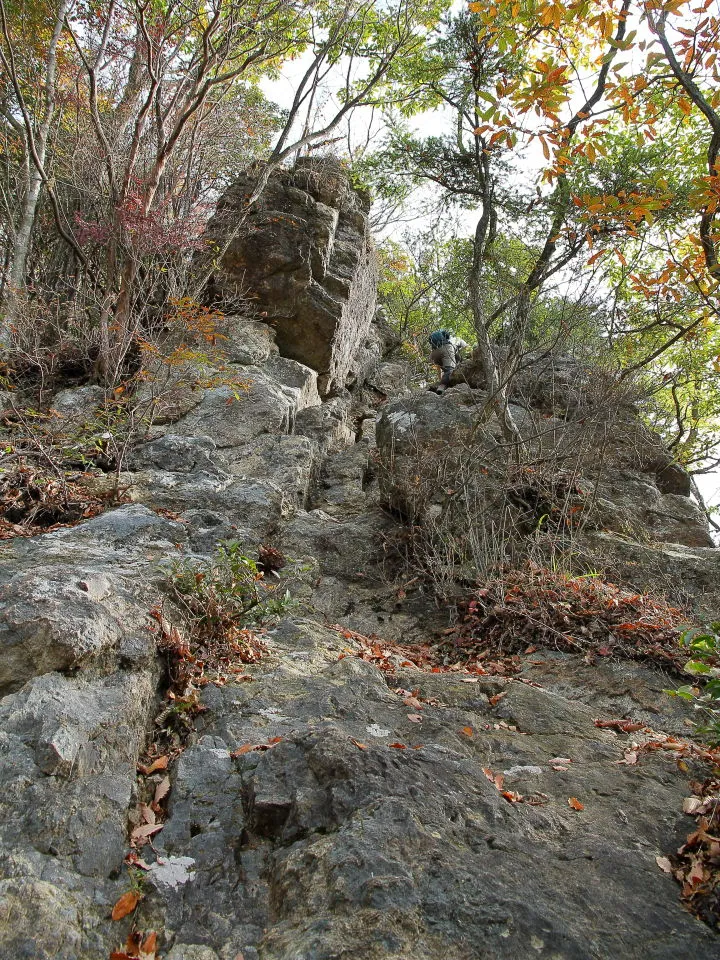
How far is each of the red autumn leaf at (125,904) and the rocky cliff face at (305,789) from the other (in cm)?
3

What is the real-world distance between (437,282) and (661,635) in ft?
35.7

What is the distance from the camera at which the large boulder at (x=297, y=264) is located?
9836 mm

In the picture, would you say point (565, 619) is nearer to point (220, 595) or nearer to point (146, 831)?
point (220, 595)

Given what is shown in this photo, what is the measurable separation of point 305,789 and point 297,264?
348 inches

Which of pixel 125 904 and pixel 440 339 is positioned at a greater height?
pixel 440 339

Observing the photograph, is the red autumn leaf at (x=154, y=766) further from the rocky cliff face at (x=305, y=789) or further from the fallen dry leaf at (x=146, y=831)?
the fallen dry leaf at (x=146, y=831)

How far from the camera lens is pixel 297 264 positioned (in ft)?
32.8

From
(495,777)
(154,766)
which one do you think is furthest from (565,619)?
(154,766)

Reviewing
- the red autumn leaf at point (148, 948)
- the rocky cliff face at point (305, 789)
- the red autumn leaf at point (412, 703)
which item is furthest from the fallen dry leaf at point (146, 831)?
the red autumn leaf at point (412, 703)

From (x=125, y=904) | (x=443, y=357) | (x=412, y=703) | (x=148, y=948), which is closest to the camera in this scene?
(x=148, y=948)

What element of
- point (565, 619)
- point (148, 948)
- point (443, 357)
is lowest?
point (148, 948)

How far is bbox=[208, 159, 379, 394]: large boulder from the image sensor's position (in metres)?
9.84

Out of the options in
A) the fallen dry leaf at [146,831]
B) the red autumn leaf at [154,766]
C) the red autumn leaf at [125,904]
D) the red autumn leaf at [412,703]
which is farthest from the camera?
the red autumn leaf at [412,703]

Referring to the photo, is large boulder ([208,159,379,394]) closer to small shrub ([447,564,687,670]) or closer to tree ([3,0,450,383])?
tree ([3,0,450,383])
